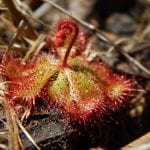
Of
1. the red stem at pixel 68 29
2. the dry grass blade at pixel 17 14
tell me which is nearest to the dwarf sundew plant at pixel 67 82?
the red stem at pixel 68 29

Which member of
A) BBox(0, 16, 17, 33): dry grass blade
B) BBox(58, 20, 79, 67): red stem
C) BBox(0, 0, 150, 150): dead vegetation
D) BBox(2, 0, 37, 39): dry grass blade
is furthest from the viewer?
BBox(0, 16, 17, 33): dry grass blade

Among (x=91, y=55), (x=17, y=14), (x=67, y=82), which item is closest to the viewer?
(x=67, y=82)

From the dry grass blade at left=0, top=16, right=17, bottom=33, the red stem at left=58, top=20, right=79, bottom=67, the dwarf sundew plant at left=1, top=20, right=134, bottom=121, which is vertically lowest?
the dwarf sundew plant at left=1, top=20, right=134, bottom=121

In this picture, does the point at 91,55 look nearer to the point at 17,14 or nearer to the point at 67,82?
the point at 67,82

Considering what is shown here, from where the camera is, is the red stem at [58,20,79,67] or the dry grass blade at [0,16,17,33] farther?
the dry grass blade at [0,16,17,33]

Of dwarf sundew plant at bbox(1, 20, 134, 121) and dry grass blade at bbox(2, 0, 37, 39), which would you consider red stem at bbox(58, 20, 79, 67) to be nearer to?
dwarf sundew plant at bbox(1, 20, 134, 121)

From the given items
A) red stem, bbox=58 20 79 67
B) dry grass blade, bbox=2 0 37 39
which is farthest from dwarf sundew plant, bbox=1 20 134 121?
dry grass blade, bbox=2 0 37 39

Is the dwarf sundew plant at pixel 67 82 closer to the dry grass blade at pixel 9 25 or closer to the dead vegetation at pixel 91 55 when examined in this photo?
the dead vegetation at pixel 91 55

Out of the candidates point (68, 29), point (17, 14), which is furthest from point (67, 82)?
point (17, 14)
